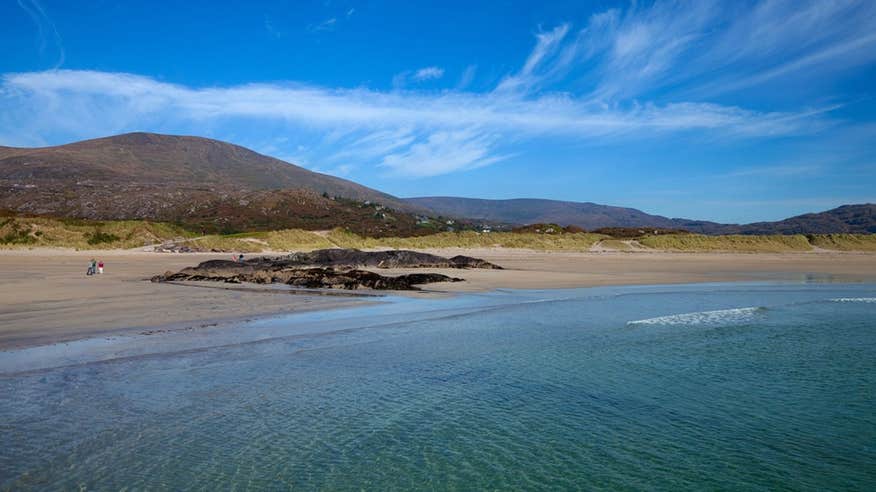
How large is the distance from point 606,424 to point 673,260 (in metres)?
40.3

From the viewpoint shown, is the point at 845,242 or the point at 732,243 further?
the point at 732,243

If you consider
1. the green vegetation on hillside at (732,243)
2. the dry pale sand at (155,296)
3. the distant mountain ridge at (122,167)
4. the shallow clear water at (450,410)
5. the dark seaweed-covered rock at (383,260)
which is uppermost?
the distant mountain ridge at (122,167)

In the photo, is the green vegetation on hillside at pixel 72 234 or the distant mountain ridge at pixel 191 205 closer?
the green vegetation on hillside at pixel 72 234

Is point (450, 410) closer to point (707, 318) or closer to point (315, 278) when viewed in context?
point (707, 318)

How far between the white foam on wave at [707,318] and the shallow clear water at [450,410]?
1121 mm

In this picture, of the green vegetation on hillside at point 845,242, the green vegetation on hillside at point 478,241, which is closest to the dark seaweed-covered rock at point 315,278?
the green vegetation on hillside at point 478,241

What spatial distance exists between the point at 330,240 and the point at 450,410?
54.0 meters

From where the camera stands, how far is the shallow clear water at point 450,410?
198 inches

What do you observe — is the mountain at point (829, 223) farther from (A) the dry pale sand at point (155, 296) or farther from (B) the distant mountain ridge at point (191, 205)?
(A) the dry pale sand at point (155, 296)

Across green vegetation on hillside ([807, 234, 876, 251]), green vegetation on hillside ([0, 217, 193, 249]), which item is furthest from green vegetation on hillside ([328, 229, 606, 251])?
green vegetation on hillside ([807, 234, 876, 251])

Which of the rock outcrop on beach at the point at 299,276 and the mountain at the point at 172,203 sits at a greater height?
the mountain at the point at 172,203

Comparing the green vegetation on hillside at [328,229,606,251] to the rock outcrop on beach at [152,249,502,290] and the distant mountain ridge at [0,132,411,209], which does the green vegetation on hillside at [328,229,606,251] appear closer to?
the rock outcrop on beach at [152,249,502,290]

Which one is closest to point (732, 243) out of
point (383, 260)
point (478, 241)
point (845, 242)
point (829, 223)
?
point (845, 242)

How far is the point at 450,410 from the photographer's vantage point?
6.86m
